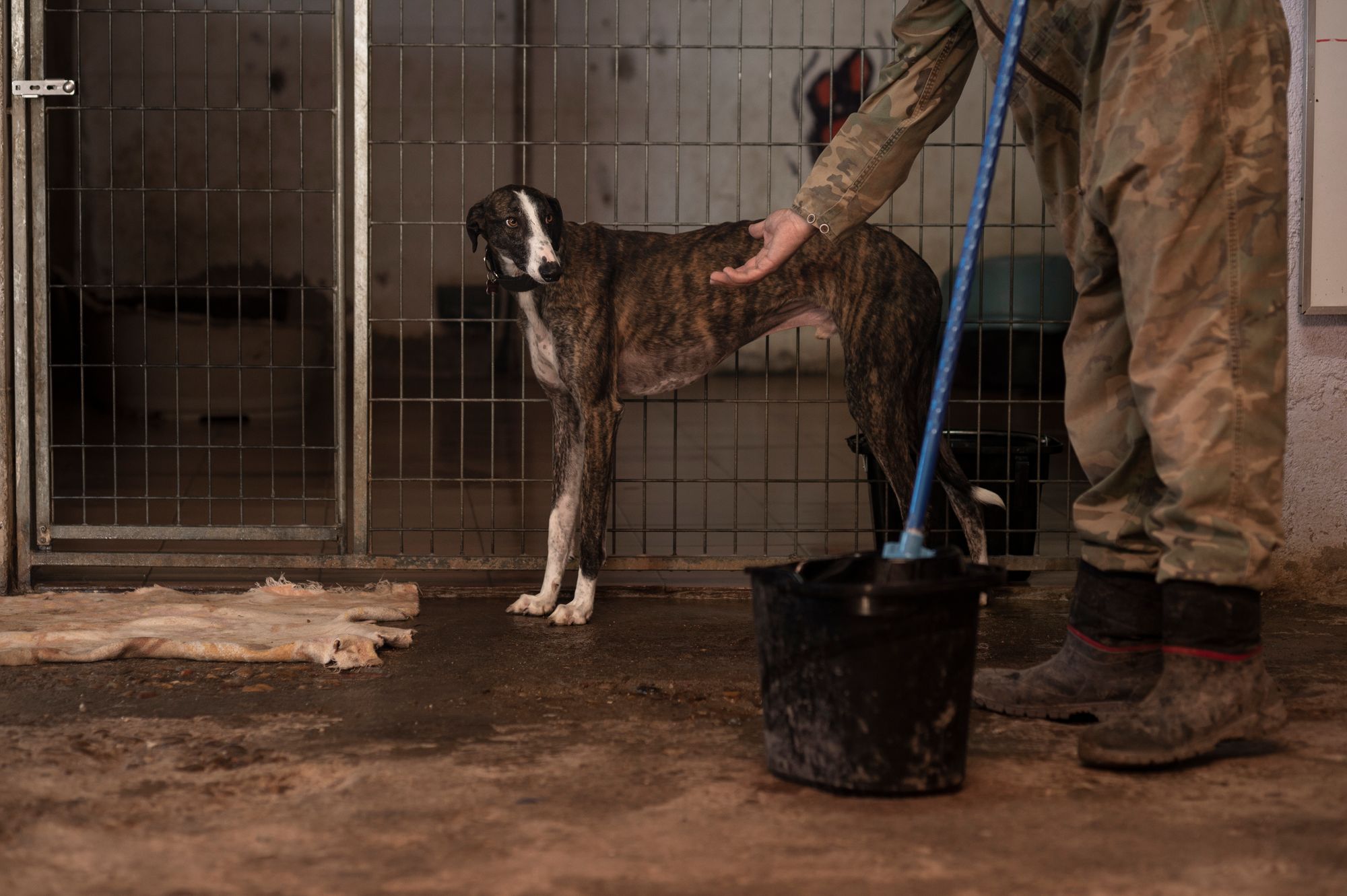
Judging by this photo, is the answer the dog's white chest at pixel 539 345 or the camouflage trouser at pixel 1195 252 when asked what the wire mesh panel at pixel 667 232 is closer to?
the dog's white chest at pixel 539 345

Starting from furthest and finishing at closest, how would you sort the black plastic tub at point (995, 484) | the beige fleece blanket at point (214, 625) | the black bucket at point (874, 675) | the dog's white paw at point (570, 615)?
the black plastic tub at point (995, 484) < the dog's white paw at point (570, 615) < the beige fleece blanket at point (214, 625) < the black bucket at point (874, 675)

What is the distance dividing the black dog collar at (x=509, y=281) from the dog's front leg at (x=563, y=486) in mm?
349

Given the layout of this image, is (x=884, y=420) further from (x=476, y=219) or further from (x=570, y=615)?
(x=476, y=219)

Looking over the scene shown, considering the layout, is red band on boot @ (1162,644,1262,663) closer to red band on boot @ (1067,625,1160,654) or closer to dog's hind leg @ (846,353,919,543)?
red band on boot @ (1067,625,1160,654)

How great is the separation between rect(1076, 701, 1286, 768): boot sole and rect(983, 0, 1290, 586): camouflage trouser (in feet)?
0.77

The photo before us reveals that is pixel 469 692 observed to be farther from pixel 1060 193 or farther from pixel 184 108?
pixel 184 108

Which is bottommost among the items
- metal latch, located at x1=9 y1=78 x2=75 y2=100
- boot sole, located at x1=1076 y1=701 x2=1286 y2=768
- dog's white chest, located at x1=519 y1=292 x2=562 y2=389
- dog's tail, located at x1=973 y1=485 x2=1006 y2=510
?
boot sole, located at x1=1076 y1=701 x2=1286 y2=768

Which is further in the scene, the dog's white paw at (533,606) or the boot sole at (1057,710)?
the dog's white paw at (533,606)

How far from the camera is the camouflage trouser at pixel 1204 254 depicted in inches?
76.7

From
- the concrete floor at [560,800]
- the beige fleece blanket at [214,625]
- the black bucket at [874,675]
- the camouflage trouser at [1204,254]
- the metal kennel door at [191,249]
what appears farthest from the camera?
the metal kennel door at [191,249]

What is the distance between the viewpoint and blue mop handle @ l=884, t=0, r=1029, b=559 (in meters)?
1.98

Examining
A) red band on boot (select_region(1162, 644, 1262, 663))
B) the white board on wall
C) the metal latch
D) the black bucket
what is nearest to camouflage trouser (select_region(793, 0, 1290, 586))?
red band on boot (select_region(1162, 644, 1262, 663))

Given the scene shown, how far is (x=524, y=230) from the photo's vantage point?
3.54 m

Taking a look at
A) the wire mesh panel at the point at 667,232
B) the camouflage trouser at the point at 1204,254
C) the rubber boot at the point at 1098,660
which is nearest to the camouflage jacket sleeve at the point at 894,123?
the camouflage trouser at the point at 1204,254
